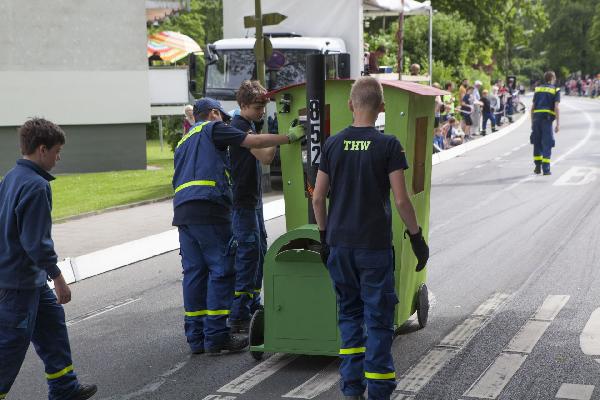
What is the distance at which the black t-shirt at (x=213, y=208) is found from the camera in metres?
6.96

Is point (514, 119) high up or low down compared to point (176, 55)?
down

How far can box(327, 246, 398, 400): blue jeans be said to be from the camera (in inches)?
219

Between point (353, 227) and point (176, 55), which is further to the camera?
point (176, 55)

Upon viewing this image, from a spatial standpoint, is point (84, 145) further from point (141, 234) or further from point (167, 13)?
point (141, 234)

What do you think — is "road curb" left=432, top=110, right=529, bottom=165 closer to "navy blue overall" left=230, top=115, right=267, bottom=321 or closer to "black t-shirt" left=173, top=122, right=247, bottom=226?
"navy blue overall" left=230, top=115, right=267, bottom=321

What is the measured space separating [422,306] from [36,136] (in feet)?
11.0

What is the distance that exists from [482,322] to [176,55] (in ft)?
119

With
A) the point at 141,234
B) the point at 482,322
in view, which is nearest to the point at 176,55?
the point at 141,234

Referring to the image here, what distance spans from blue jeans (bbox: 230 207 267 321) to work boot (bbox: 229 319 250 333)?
0.02 meters

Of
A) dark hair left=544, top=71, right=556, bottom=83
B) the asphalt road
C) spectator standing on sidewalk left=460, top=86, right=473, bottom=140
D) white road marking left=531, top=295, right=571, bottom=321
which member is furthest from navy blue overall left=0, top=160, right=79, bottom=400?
spectator standing on sidewalk left=460, top=86, right=473, bottom=140

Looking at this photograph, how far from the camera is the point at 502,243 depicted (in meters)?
11.8

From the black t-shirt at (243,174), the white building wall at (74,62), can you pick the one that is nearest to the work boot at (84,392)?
the black t-shirt at (243,174)

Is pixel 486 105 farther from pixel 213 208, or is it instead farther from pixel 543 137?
pixel 213 208

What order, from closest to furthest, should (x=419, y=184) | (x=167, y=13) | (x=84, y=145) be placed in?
1. (x=419, y=184)
2. (x=84, y=145)
3. (x=167, y=13)
